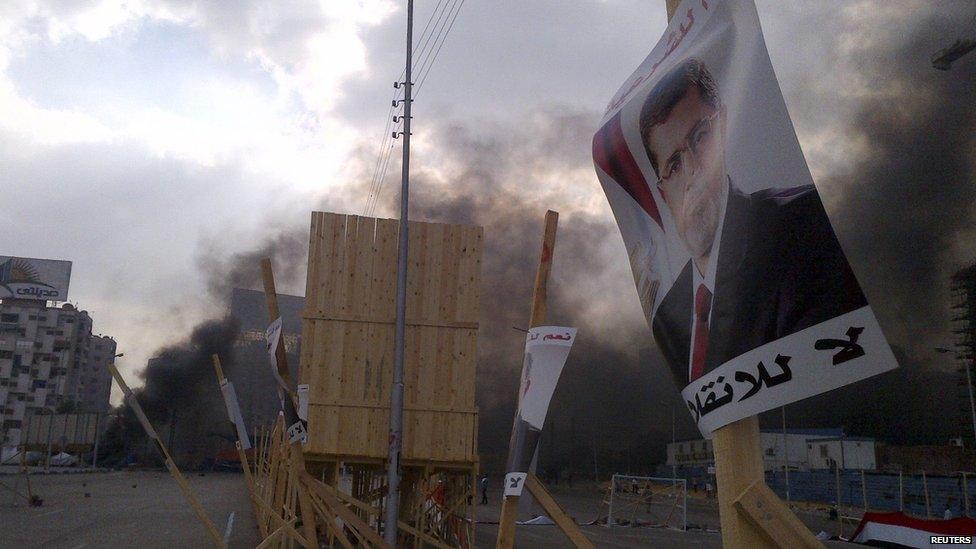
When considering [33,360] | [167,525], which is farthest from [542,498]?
[33,360]

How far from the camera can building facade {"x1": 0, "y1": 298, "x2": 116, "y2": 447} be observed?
99.9 m

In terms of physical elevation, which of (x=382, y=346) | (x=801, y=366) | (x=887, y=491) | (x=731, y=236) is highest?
(x=382, y=346)

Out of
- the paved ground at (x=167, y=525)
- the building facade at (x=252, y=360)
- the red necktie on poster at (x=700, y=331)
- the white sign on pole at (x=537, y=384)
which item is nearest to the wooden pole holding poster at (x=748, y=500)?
the red necktie on poster at (x=700, y=331)

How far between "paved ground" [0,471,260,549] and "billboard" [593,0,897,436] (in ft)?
57.0

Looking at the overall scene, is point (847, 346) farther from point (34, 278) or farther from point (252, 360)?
point (34, 278)

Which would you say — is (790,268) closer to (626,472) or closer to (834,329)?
(834,329)

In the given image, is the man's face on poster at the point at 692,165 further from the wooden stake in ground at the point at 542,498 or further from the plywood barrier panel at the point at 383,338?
the plywood barrier panel at the point at 383,338

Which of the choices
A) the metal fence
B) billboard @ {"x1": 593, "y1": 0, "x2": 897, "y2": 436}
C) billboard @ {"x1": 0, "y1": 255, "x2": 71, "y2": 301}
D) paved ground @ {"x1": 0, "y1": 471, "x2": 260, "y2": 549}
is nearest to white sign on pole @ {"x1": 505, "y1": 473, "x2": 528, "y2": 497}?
billboard @ {"x1": 593, "y1": 0, "x2": 897, "y2": 436}

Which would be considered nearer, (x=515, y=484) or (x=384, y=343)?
(x=515, y=484)

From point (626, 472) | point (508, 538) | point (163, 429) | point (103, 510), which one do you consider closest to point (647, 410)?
point (626, 472)

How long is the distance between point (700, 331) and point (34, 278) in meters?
117

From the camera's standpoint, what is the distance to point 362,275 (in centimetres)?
1309

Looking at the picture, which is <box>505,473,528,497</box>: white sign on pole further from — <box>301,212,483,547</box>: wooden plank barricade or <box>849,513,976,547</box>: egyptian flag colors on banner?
<box>849,513,976,547</box>: egyptian flag colors on banner

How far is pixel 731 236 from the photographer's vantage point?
4.83 metres
